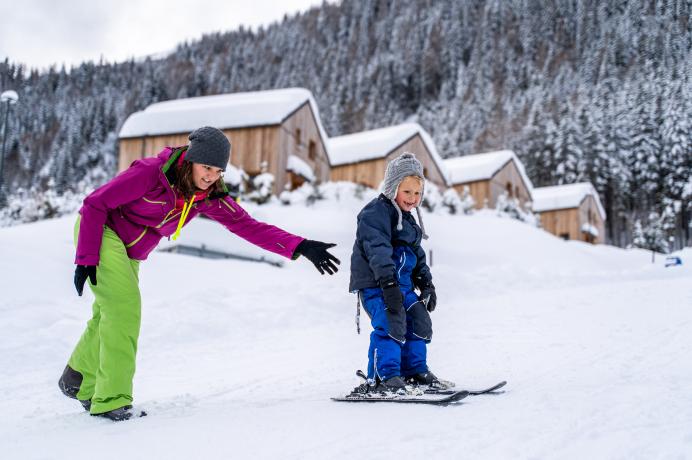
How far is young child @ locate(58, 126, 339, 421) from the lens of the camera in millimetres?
3010

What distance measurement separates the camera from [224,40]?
134500 mm

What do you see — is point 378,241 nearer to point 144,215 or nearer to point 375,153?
point 144,215

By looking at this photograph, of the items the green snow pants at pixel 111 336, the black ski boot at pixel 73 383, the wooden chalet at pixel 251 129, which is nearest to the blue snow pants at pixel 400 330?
the green snow pants at pixel 111 336

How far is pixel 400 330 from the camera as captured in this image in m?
3.37

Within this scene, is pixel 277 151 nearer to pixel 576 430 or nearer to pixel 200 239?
pixel 200 239

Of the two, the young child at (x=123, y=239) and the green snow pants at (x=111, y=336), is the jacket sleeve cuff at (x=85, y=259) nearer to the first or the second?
the young child at (x=123, y=239)

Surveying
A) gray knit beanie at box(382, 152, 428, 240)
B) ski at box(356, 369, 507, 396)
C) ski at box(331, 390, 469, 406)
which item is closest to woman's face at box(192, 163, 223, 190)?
gray knit beanie at box(382, 152, 428, 240)

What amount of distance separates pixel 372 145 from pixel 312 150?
335 cm

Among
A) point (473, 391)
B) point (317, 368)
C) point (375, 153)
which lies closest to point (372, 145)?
point (375, 153)

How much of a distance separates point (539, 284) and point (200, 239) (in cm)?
787

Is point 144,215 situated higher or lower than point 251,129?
lower

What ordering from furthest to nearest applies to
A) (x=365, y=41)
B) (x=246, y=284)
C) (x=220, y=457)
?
(x=365, y=41) < (x=246, y=284) < (x=220, y=457)

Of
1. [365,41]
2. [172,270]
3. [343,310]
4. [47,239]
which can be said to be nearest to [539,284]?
[343,310]

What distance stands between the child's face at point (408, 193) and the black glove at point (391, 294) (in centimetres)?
62
